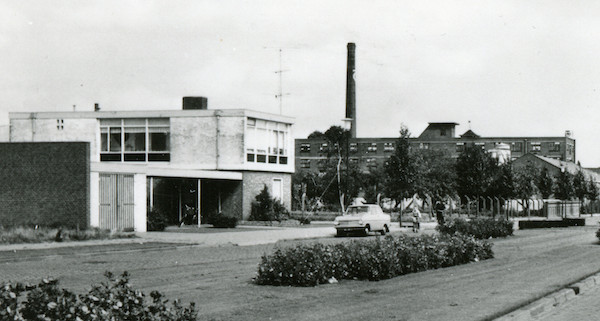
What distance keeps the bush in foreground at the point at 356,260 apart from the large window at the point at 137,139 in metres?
31.2

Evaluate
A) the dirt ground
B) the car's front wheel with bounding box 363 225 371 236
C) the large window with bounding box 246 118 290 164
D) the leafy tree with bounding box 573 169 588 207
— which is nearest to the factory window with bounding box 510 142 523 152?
the leafy tree with bounding box 573 169 588 207

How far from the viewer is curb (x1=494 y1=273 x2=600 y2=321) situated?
34.6 ft

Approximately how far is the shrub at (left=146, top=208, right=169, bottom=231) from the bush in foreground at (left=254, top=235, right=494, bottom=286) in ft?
68.2

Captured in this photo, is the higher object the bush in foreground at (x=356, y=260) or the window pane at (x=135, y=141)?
the window pane at (x=135, y=141)

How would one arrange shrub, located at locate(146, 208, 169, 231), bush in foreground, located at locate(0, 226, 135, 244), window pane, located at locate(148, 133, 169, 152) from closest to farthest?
bush in foreground, located at locate(0, 226, 135, 244) < shrub, located at locate(146, 208, 169, 231) < window pane, located at locate(148, 133, 169, 152)

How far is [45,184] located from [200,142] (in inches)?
592

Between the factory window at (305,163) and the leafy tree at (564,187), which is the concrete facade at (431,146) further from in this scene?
the leafy tree at (564,187)

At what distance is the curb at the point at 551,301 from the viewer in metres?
10.5

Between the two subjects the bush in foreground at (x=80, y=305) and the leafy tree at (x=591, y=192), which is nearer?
the bush in foreground at (x=80, y=305)

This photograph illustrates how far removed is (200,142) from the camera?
46.0 m

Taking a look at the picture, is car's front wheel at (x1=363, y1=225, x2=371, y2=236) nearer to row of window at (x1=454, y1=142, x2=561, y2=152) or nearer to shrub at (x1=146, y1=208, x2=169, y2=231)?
shrub at (x1=146, y1=208, x2=169, y2=231)

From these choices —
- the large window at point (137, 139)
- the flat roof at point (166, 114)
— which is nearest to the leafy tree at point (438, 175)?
the flat roof at point (166, 114)

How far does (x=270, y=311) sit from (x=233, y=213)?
34.5m

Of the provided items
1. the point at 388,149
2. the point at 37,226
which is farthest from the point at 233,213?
the point at 388,149
